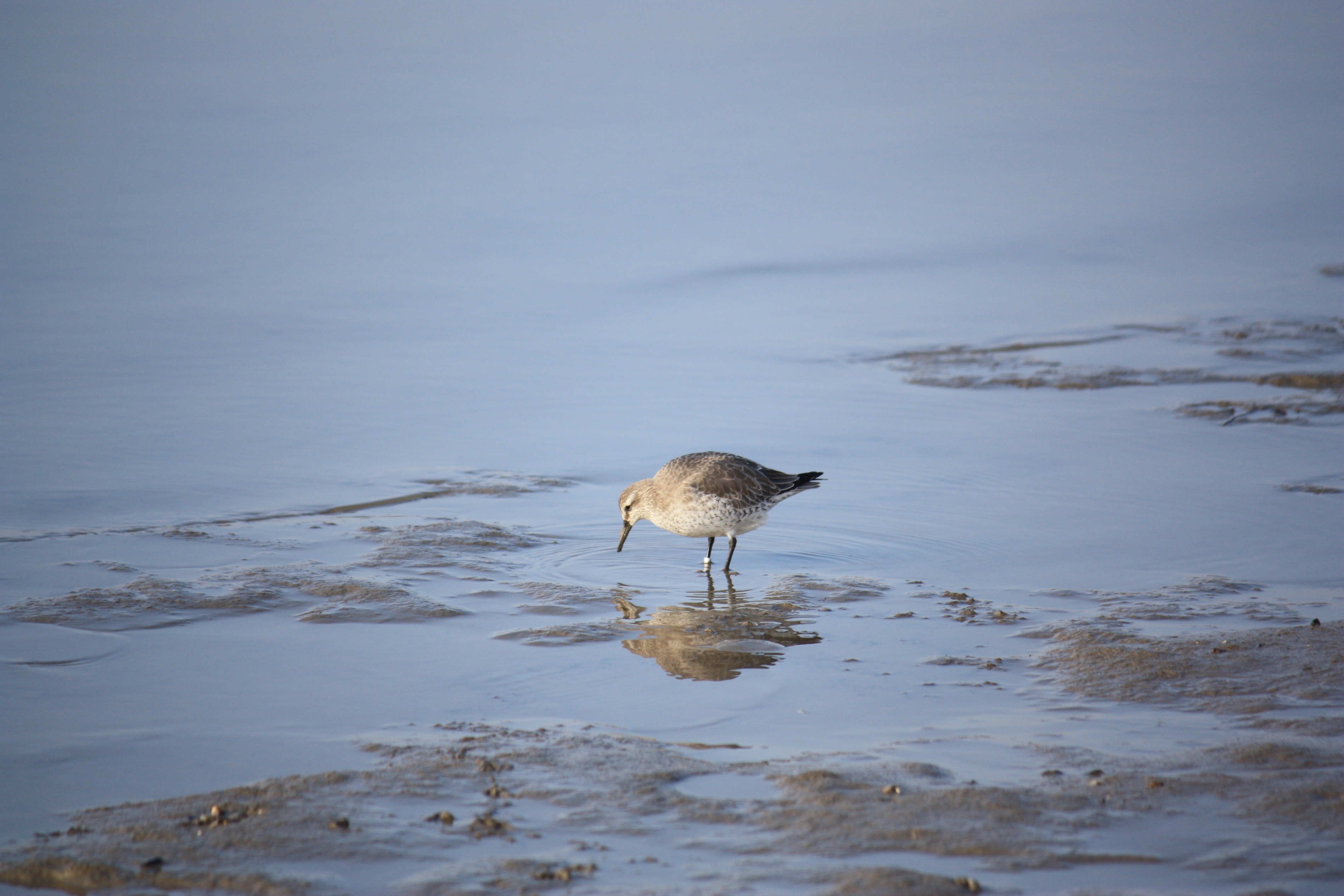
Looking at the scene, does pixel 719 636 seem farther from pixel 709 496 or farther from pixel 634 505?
pixel 634 505

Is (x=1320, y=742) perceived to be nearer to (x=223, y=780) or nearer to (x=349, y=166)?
(x=223, y=780)

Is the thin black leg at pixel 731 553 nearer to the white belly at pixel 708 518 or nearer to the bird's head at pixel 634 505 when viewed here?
the white belly at pixel 708 518

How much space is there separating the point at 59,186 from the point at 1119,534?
17231 mm

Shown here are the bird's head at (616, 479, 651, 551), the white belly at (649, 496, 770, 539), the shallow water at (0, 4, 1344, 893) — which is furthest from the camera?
the bird's head at (616, 479, 651, 551)

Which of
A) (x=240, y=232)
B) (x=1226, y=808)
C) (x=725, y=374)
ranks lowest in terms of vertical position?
(x=1226, y=808)

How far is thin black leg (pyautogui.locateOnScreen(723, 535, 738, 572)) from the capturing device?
897cm

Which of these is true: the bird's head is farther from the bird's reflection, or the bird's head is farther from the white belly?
the bird's reflection

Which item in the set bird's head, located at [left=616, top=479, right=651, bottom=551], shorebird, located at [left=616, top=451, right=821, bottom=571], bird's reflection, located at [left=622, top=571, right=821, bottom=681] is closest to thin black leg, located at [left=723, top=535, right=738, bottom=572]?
shorebird, located at [left=616, top=451, right=821, bottom=571]

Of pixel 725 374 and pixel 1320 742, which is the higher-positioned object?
pixel 725 374

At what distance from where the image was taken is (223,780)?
538 cm

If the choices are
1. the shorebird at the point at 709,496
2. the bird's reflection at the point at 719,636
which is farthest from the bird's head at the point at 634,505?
the bird's reflection at the point at 719,636

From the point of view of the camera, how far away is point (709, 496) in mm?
8742


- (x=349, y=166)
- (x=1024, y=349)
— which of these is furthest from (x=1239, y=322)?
(x=349, y=166)

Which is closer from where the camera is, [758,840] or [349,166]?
[758,840]
